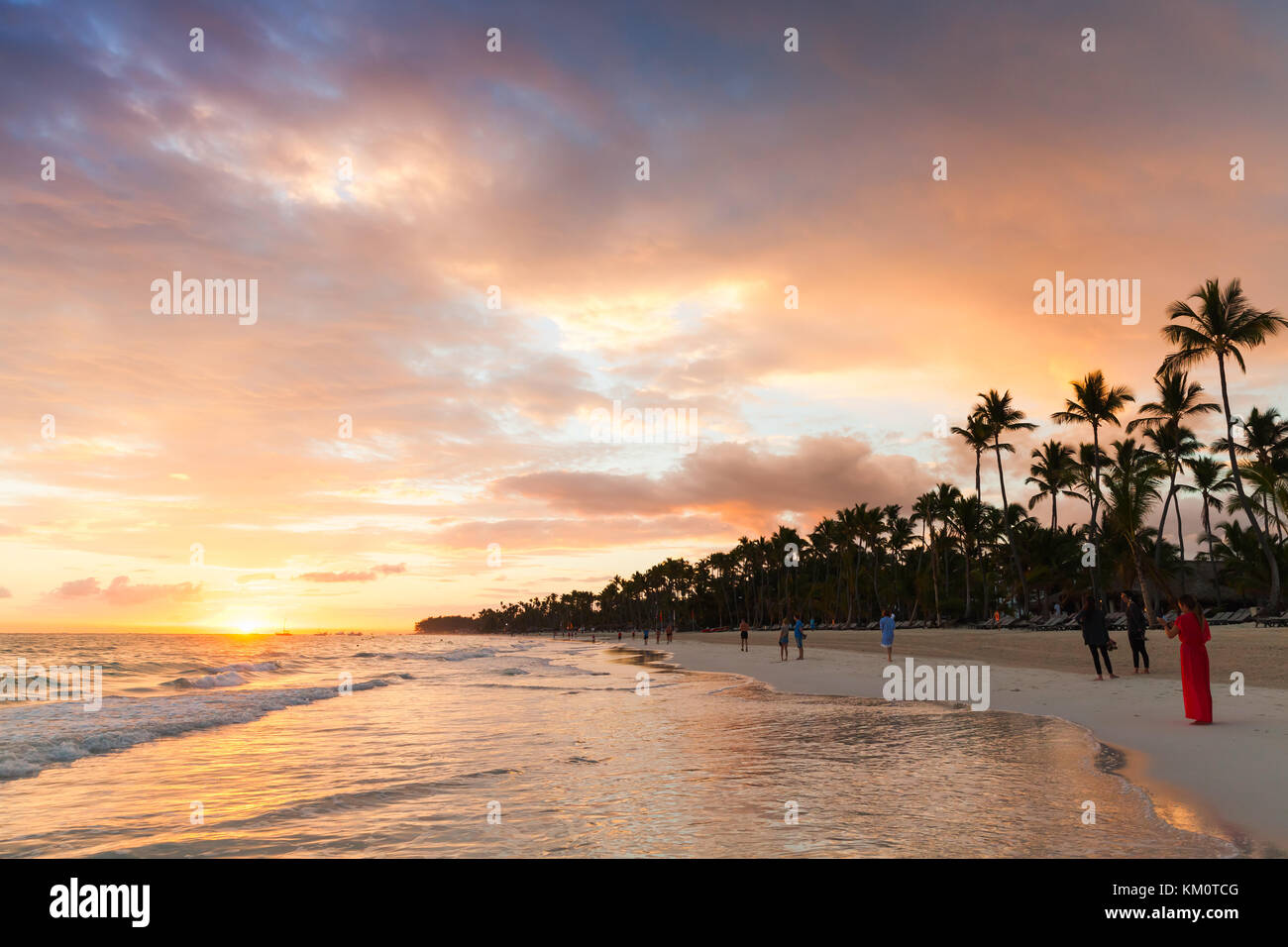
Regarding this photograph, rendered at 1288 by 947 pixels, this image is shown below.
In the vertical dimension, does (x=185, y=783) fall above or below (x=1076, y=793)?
below

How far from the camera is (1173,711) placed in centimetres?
1252

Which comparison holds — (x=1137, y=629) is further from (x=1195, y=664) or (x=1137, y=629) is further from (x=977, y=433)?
(x=977, y=433)

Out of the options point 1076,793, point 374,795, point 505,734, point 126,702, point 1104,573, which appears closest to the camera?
point 1076,793

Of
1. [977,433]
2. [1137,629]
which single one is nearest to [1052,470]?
[977,433]

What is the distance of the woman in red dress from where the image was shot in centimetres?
1094

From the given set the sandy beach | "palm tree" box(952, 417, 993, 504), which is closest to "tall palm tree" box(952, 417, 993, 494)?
"palm tree" box(952, 417, 993, 504)

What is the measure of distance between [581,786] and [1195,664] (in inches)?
369

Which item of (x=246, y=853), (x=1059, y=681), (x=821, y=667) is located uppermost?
(x=246, y=853)

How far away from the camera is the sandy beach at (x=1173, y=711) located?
6.49 metres

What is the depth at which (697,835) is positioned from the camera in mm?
6211

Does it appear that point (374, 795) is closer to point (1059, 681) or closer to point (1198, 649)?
point (1198, 649)
